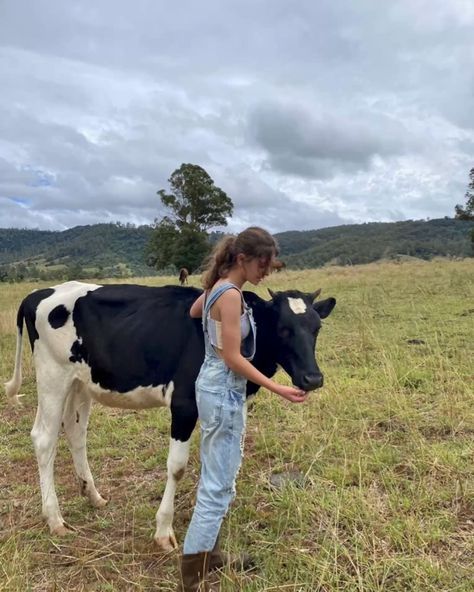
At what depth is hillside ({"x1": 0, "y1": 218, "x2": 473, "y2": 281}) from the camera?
78.2 m

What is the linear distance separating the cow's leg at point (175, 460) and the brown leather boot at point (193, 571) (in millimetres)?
720

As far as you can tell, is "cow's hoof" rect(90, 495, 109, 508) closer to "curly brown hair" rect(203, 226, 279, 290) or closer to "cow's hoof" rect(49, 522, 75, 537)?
"cow's hoof" rect(49, 522, 75, 537)

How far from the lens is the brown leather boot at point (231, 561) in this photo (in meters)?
3.46

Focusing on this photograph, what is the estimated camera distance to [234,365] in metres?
3.04

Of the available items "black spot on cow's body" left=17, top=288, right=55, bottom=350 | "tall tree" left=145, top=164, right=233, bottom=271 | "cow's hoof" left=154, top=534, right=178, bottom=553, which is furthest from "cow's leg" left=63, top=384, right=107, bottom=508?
"tall tree" left=145, top=164, right=233, bottom=271

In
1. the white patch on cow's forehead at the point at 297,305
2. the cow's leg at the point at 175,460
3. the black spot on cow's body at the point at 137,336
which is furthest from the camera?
the black spot on cow's body at the point at 137,336

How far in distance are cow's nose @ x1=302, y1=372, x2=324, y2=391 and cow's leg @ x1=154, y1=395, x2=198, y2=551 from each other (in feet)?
3.11

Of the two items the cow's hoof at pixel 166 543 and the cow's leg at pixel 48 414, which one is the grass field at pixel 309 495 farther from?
the cow's leg at pixel 48 414

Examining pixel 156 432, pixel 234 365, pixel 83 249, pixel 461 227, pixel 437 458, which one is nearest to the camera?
pixel 234 365

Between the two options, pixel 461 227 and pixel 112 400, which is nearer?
pixel 112 400

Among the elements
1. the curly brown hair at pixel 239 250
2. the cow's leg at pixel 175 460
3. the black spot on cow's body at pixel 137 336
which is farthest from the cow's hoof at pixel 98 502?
the curly brown hair at pixel 239 250

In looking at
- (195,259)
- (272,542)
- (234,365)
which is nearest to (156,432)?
(272,542)

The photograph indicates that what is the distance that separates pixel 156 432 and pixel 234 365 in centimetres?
347

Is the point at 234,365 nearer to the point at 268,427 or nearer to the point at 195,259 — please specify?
the point at 268,427
